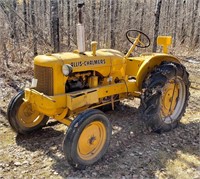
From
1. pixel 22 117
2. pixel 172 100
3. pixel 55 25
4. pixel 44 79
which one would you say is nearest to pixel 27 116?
pixel 22 117

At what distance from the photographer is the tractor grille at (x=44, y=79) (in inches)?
139

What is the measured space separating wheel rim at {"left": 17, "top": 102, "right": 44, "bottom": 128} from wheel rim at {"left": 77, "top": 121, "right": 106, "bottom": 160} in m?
1.10

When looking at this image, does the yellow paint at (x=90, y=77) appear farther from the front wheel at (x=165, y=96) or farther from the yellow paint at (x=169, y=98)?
the yellow paint at (x=169, y=98)

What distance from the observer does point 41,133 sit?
4.27 m

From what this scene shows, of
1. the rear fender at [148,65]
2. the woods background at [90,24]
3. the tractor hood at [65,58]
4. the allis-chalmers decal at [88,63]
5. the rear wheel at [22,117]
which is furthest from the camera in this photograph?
the woods background at [90,24]

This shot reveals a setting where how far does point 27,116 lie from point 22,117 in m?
0.08

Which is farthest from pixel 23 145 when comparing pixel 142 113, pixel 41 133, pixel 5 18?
pixel 5 18

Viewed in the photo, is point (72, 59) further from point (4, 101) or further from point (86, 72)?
point (4, 101)

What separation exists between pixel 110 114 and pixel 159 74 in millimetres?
1277

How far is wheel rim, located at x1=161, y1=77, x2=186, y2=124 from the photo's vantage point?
4449 millimetres

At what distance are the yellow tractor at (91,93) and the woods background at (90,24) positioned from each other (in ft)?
11.7

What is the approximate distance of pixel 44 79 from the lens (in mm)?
3611

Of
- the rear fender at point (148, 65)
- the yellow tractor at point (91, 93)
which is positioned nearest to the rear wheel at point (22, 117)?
the yellow tractor at point (91, 93)

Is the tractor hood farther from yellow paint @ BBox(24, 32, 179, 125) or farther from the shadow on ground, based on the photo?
the shadow on ground
